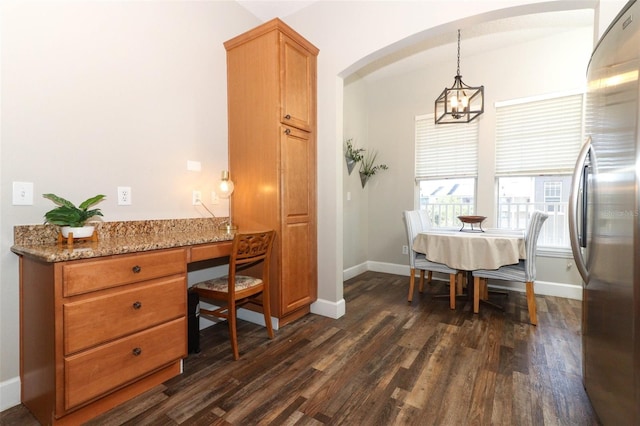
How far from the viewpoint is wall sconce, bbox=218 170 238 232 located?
7.84 feet

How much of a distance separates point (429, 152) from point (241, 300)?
323cm

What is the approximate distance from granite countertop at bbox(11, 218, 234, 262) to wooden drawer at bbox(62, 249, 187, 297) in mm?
38

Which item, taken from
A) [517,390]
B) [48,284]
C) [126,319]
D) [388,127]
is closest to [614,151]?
[517,390]

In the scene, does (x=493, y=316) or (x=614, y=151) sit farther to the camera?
(x=493, y=316)

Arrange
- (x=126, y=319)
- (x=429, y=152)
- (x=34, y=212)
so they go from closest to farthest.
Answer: (x=126, y=319) < (x=34, y=212) < (x=429, y=152)

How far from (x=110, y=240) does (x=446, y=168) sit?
3.80m

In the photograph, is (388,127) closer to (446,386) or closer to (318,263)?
(318,263)

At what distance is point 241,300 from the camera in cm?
212

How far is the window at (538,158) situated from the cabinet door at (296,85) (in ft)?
8.09

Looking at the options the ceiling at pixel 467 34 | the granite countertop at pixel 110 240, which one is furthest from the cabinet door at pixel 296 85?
the granite countertop at pixel 110 240

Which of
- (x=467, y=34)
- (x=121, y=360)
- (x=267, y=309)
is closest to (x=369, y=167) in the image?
(x=467, y=34)

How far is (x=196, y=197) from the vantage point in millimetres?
2410

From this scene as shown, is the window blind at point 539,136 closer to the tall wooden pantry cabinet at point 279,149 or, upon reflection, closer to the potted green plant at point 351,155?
the potted green plant at point 351,155

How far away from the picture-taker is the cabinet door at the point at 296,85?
2.35 meters
